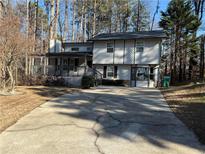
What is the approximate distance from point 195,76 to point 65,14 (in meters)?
21.4

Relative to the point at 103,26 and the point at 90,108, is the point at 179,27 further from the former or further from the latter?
the point at 90,108

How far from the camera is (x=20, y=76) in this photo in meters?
19.7

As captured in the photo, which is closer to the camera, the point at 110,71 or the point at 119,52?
the point at 119,52

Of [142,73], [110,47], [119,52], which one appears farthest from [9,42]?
[142,73]

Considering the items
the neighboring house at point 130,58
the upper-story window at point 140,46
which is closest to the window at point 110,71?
the neighboring house at point 130,58

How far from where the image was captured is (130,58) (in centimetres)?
2256

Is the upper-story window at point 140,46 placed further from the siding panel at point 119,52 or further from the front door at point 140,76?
the front door at point 140,76

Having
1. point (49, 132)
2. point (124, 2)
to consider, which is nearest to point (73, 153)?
point (49, 132)

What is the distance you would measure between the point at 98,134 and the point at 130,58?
17892 mm

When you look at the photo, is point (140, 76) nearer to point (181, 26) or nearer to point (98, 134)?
point (181, 26)

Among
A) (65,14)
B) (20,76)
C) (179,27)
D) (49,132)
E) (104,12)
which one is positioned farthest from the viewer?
(104,12)

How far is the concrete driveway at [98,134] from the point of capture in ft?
14.3

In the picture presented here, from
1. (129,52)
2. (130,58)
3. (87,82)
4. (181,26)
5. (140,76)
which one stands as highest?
(181,26)

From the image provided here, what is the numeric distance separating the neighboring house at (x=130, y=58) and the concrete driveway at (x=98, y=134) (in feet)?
48.3
